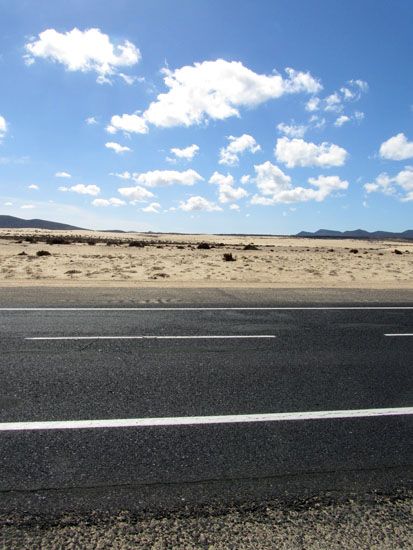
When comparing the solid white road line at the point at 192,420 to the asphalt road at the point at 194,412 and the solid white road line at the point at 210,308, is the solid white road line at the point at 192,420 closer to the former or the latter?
the asphalt road at the point at 194,412

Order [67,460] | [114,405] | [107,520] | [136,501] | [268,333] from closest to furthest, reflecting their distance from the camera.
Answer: [107,520]
[136,501]
[67,460]
[114,405]
[268,333]

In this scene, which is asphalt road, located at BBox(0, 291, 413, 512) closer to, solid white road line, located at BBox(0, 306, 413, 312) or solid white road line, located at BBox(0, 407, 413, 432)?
solid white road line, located at BBox(0, 407, 413, 432)

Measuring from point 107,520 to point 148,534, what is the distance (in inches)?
13.5

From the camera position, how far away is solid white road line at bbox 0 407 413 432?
15.0 ft

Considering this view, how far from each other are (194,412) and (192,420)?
209 mm

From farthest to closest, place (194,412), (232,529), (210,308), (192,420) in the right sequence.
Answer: (210,308) < (194,412) < (192,420) < (232,529)

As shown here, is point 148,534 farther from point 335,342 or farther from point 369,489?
point 335,342

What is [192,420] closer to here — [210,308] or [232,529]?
[232,529]

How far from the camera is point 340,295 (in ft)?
47.8

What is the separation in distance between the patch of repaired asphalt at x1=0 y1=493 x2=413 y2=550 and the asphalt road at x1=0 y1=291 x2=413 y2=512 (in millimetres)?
175

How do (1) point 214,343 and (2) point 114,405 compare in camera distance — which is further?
(1) point 214,343

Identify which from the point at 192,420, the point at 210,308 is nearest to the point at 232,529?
the point at 192,420

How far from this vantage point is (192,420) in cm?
480

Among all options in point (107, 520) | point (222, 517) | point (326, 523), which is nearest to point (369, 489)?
point (326, 523)
